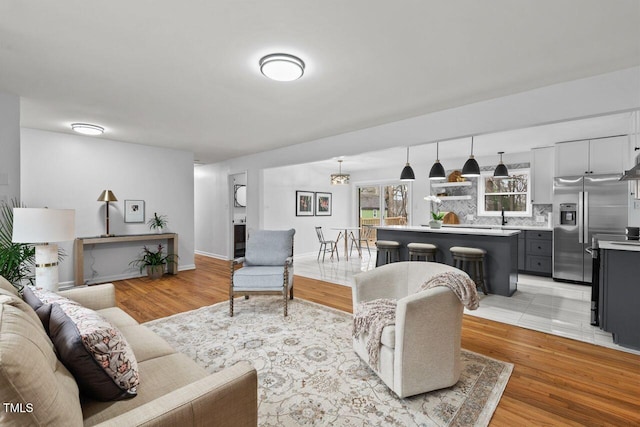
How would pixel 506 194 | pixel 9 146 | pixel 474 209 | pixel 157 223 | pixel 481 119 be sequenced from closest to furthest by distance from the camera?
pixel 9 146 < pixel 481 119 < pixel 157 223 < pixel 506 194 < pixel 474 209

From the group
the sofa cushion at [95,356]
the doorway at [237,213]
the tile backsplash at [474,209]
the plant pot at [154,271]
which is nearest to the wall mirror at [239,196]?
the doorway at [237,213]

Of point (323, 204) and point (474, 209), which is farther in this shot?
point (323, 204)

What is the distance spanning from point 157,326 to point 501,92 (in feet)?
13.9

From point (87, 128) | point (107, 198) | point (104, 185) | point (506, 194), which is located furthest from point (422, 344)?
point (506, 194)

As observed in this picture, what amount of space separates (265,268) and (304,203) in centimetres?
427

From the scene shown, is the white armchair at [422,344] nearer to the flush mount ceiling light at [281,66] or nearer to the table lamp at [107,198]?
the flush mount ceiling light at [281,66]

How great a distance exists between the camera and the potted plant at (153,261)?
5.27 meters

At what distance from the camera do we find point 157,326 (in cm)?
311

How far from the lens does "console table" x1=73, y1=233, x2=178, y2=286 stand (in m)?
4.57

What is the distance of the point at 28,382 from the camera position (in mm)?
791

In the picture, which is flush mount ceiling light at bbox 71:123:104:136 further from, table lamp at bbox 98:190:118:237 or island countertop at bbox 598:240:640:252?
island countertop at bbox 598:240:640:252

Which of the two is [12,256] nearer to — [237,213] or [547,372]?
[547,372]

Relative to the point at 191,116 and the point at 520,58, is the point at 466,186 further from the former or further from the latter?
the point at 191,116

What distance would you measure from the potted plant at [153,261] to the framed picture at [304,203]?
3137mm
